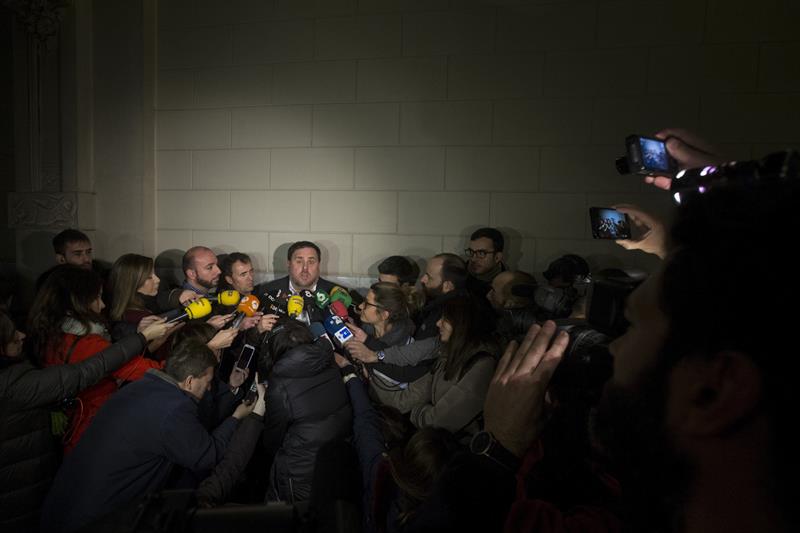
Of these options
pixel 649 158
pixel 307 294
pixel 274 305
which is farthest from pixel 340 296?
pixel 649 158

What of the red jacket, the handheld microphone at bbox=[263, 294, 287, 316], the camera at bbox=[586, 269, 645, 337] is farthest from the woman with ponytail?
the camera at bbox=[586, 269, 645, 337]

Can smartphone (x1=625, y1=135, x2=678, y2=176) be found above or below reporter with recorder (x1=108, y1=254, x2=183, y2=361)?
above

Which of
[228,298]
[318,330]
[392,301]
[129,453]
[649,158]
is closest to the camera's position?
[649,158]

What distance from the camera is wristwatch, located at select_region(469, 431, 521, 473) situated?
Answer: 0.99 m

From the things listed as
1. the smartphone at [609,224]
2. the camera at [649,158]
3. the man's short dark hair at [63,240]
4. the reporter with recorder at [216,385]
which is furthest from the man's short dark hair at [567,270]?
the man's short dark hair at [63,240]

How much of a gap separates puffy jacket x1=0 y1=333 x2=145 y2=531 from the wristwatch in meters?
2.02

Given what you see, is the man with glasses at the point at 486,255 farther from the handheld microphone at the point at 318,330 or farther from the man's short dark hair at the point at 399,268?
the handheld microphone at the point at 318,330

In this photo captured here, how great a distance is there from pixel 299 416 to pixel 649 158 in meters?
1.95

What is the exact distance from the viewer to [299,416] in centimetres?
225

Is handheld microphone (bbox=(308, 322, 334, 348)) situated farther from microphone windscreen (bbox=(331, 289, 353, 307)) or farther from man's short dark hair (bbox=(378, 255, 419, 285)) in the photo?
man's short dark hair (bbox=(378, 255, 419, 285))

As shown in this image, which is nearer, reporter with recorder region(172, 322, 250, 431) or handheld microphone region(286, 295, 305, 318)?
reporter with recorder region(172, 322, 250, 431)

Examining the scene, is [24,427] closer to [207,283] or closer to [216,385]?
[216,385]

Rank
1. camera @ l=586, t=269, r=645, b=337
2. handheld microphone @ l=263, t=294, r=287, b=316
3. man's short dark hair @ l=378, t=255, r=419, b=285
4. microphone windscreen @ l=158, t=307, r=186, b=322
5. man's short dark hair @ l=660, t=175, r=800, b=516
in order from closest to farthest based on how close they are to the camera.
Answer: man's short dark hair @ l=660, t=175, r=800, b=516
camera @ l=586, t=269, r=645, b=337
microphone windscreen @ l=158, t=307, r=186, b=322
handheld microphone @ l=263, t=294, r=287, b=316
man's short dark hair @ l=378, t=255, r=419, b=285

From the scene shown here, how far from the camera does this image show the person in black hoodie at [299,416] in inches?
86.7
